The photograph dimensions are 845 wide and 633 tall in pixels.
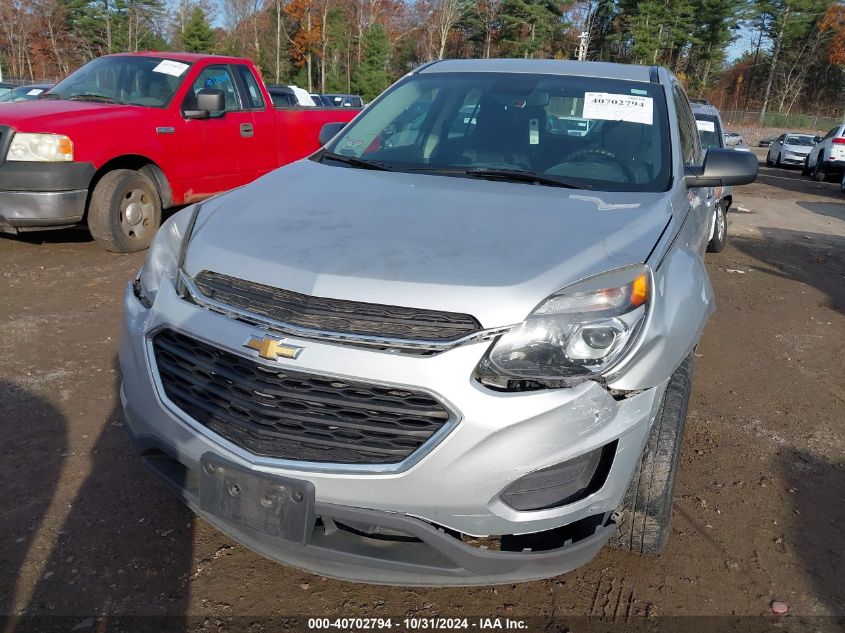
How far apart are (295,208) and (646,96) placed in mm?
1942

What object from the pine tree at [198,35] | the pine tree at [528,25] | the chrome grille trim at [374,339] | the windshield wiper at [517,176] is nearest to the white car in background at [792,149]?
the windshield wiper at [517,176]

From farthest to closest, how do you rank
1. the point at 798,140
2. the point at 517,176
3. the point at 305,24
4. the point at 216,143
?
the point at 305,24 < the point at 798,140 < the point at 216,143 < the point at 517,176

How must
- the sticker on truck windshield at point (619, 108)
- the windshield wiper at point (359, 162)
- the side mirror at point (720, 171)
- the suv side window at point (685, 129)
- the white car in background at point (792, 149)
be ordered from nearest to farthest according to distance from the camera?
the side mirror at point (720, 171), the windshield wiper at point (359, 162), the sticker on truck windshield at point (619, 108), the suv side window at point (685, 129), the white car in background at point (792, 149)

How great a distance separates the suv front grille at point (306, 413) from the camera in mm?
1830

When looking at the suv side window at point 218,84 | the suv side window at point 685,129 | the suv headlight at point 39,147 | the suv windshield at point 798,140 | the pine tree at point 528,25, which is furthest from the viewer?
the pine tree at point 528,25

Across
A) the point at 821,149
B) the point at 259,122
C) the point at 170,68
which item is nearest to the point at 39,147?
the point at 170,68

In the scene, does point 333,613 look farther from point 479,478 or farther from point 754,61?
point 754,61

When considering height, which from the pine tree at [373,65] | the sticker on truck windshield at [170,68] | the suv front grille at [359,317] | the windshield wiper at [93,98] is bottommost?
the suv front grille at [359,317]

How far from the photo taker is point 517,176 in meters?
2.95

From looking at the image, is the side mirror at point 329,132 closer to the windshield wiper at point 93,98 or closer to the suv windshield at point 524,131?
the suv windshield at point 524,131

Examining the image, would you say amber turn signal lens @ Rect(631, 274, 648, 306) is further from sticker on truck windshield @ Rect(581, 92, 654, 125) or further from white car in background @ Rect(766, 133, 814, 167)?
Result: white car in background @ Rect(766, 133, 814, 167)

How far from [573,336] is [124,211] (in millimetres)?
5375

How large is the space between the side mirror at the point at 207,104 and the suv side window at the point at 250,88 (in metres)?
0.84

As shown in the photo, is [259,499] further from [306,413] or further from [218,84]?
[218,84]
